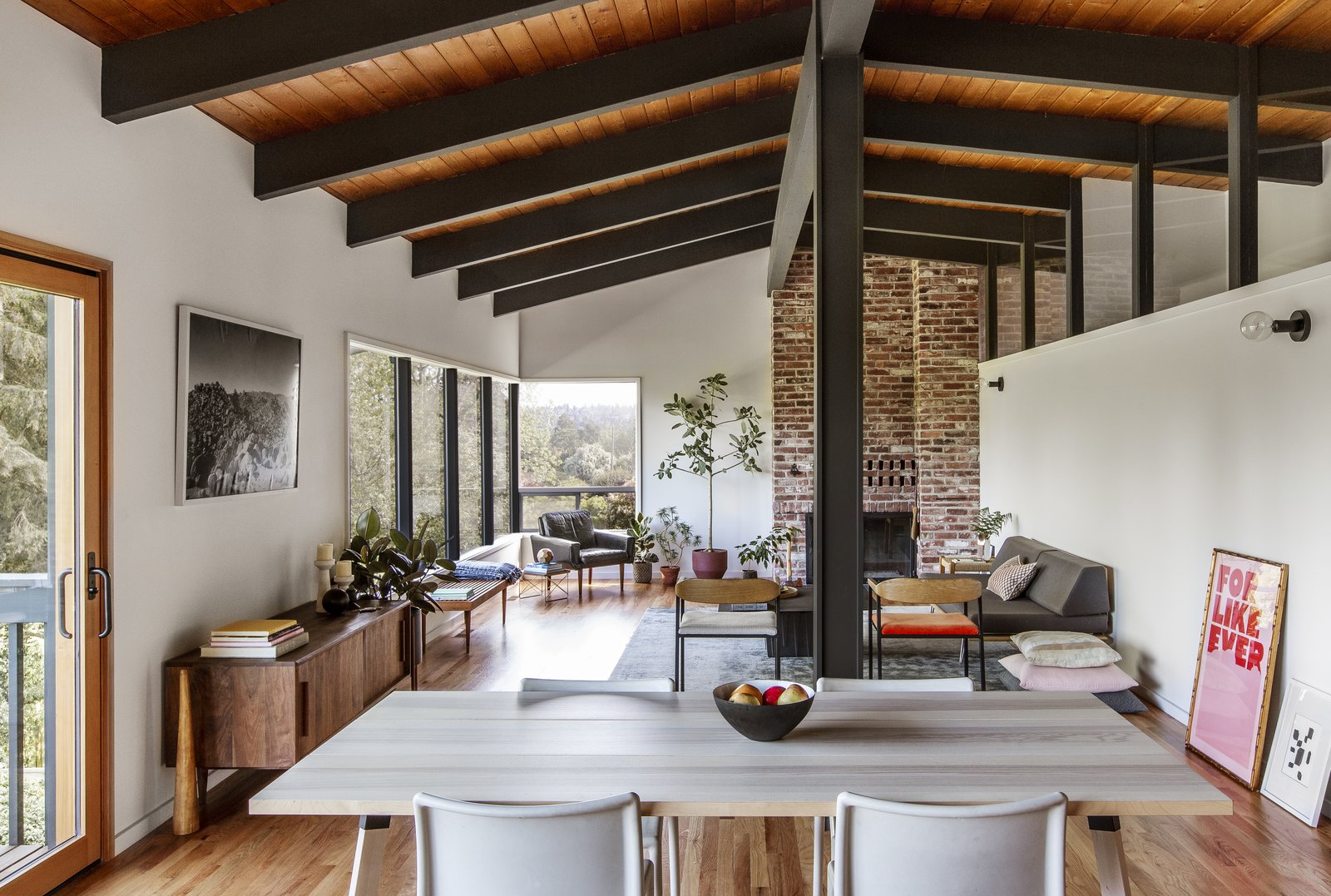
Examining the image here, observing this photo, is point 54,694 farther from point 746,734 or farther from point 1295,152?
point 1295,152

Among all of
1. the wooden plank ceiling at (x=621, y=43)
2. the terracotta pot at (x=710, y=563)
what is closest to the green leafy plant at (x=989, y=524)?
the terracotta pot at (x=710, y=563)

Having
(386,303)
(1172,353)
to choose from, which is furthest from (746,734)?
(386,303)

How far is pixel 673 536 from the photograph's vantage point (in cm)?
915

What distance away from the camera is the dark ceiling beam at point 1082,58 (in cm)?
381

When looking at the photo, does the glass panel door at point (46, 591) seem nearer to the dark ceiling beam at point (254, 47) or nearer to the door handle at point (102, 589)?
the door handle at point (102, 589)

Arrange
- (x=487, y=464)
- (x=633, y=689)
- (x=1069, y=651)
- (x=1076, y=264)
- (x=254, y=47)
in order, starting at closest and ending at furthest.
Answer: (x=633, y=689) < (x=254, y=47) < (x=1069, y=651) < (x=1076, y=264) < (x=487, y=464)

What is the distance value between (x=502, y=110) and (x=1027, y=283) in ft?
15.2

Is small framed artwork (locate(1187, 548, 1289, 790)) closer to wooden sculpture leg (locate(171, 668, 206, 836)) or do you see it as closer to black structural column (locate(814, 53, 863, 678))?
black structural column (locate(814, 53, 863, 678))

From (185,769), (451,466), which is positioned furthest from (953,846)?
(451,466)

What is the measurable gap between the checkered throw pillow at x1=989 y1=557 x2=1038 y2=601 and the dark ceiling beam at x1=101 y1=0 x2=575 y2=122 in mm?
4789

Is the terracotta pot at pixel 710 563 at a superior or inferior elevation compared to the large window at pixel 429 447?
inferior

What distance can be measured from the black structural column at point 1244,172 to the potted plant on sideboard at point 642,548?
6.00 meters

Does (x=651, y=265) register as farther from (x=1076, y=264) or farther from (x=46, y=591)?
(x=46, y=591)

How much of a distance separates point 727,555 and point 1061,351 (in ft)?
13.6
